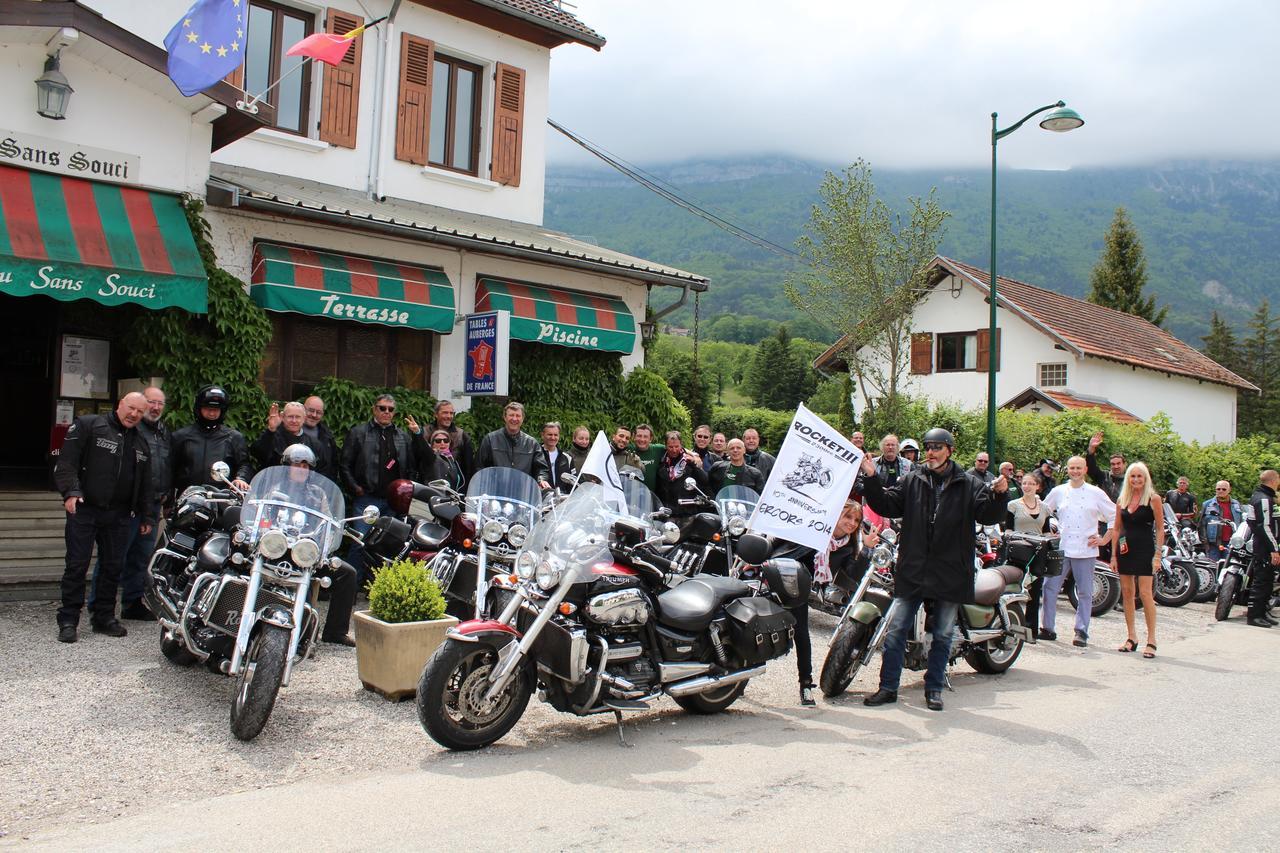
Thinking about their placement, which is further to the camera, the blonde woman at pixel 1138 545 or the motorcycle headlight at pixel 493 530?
the blonde woman at pixel 1138 545

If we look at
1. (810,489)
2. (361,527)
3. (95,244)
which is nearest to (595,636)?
(810,489)

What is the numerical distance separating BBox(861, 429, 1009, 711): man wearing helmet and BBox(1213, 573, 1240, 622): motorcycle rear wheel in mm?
8364

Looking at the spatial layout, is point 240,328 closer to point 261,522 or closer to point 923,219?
point 261,522

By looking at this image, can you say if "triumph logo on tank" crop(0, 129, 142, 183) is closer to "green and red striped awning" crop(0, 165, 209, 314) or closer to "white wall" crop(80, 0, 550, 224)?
"green and red striped awning" crop(0, 165, 209, 314)

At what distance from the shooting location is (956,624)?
28.0 feet

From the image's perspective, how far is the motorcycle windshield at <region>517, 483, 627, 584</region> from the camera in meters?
5.95

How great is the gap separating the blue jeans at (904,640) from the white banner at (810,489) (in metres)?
0.75

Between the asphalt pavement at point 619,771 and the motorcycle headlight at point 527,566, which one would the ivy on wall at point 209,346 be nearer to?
the asphalt pavement at point 619,771

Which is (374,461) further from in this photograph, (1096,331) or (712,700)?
(1096,331)

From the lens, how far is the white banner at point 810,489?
7.79 m

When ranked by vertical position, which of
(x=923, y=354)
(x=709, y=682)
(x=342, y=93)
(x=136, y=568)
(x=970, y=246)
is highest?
(x=970, y=246)

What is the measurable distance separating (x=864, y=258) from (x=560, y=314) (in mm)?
13590

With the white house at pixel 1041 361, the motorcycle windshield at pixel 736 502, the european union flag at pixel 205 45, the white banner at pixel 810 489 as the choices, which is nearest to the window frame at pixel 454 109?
the european union flag at pixel 205 45

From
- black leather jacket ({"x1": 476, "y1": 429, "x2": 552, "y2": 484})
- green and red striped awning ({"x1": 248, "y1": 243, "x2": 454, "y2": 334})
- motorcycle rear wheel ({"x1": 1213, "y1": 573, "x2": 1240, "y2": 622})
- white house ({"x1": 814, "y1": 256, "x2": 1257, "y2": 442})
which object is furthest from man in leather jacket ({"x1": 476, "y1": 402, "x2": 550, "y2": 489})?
white house ({"x1": 814, "y1": 256, "x2": 1257, "y2": 442})
